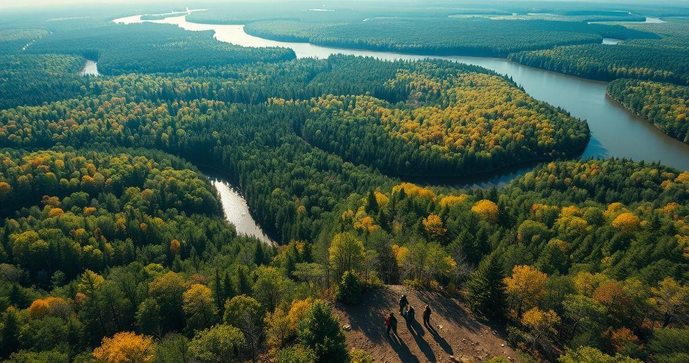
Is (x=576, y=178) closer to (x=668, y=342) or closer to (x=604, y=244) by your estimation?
(x=604, y=244)

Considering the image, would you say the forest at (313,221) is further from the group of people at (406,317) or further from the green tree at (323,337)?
the group of people at (406,317)

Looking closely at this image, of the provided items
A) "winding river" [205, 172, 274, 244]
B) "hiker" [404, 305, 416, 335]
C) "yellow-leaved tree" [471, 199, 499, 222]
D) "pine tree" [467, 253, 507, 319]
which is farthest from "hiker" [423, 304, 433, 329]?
"winding river" [205, 172, 274, 244]

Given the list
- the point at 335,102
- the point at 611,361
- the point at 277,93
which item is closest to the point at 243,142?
the point at 335,102

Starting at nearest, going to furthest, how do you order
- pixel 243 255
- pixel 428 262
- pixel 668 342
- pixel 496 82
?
pixel 668 342 < pixel 428 262 < pixel 243 255 < pixel 496 82

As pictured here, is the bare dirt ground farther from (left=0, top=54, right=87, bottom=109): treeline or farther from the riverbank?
(left=0, top=54, right=87, bottom=109): treeline

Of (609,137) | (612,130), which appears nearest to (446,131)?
(609,137)

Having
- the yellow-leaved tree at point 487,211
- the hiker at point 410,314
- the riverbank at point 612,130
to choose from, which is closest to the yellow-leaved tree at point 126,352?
the hiker at point 410,314
